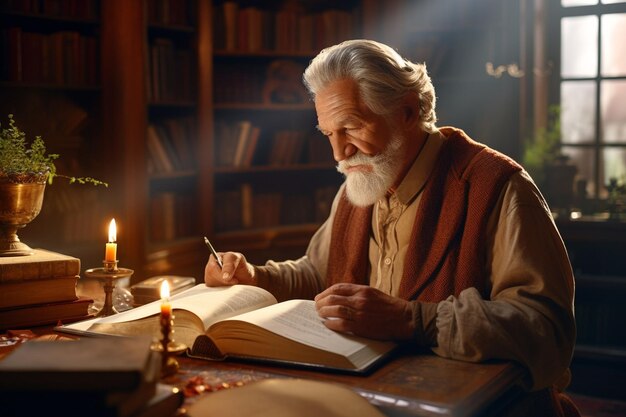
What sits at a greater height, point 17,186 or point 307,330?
point 17,186

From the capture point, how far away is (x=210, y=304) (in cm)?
170

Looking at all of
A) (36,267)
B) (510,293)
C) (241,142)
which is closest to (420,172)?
(510,293)

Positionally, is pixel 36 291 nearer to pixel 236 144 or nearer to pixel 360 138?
pixel 360 138

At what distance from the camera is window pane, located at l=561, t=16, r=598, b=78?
4727mm

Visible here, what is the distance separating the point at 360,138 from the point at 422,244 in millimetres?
349

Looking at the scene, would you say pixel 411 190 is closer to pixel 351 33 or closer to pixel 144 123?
pixel 144 123

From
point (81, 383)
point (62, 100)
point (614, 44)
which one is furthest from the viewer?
point (614, 44)

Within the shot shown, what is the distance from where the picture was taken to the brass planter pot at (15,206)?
1894 mm

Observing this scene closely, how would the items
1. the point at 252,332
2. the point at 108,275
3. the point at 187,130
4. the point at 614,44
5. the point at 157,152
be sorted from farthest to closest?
the point at 614,44, the point at 187,130, the point at 157,152, the point at 108,275, the point at 252,332

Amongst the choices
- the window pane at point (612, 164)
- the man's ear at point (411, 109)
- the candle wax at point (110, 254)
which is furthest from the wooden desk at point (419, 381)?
the window pane at point (612, 164)

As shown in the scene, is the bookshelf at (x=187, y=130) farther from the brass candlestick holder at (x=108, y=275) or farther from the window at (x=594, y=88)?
the brass candlestick holder at (x=108, y=275)

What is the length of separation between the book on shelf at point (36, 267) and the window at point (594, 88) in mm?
3582

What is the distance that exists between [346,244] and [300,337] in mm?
850

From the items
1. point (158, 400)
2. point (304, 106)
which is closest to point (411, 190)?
point (158, 400)
